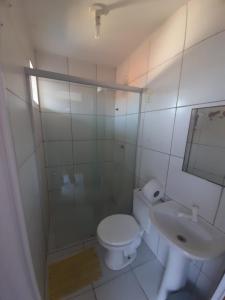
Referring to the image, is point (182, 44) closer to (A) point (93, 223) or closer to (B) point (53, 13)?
(B) point (53, 13)

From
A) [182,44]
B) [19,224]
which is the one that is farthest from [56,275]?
[182,44]

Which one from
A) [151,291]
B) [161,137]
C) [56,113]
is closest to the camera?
[151,291]

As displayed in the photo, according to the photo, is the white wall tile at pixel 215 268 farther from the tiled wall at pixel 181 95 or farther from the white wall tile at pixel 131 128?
the white wall tile at pixel 131 128

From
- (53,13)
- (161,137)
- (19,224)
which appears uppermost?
(53,13)

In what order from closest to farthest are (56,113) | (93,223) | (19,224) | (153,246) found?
(19,224) → (153,246) → (56,113) → (93,223)

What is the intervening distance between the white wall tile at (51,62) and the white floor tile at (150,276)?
2547 millimetres

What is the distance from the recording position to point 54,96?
171cm

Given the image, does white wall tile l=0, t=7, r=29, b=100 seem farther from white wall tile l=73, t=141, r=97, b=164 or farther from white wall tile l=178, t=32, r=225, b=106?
white wall tile l=178, t=32, r=225, b=106

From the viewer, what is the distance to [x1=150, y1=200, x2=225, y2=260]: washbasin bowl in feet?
2.60

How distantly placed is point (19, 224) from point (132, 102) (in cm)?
164

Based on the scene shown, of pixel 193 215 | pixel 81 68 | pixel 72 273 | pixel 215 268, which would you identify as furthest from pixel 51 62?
pixel 215 268

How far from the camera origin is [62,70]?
1.90 m

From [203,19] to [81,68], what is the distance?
1520mm

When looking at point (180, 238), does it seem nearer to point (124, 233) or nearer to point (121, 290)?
point (124, 233)
